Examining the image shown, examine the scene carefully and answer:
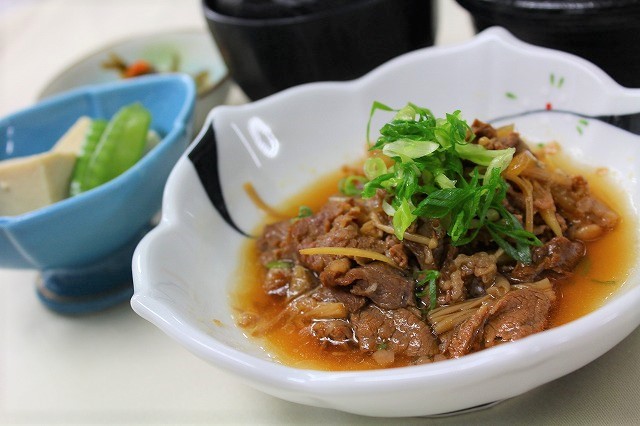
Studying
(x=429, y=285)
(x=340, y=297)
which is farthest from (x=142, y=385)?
(x=429, y=285)

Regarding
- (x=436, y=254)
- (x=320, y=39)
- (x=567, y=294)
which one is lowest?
(x=567, y=294)

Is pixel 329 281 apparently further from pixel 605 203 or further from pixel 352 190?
pixel 605 203

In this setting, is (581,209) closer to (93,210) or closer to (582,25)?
(582,25)

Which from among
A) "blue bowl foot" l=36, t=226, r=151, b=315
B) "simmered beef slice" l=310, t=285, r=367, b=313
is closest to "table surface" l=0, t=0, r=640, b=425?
"blue bowl foot" l=36, t=226, r=151, b=315

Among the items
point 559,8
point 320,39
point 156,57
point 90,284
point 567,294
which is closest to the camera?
point 567,294

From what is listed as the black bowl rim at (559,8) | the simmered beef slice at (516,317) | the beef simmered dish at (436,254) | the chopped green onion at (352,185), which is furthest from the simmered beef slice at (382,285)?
the black bowl rim at (559,8)

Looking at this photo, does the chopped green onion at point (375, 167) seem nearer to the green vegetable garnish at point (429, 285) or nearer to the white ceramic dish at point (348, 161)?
the green vegetable garnish at point (429, 285)
